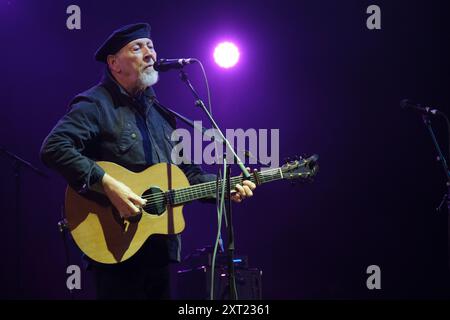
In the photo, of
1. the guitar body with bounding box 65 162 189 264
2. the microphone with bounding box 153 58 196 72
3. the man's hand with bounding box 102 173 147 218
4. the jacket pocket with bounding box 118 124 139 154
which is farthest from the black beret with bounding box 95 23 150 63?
the man's hand with bounding box 102 173 147 218

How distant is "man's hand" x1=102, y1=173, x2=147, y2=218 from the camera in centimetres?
304

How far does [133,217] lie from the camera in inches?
124

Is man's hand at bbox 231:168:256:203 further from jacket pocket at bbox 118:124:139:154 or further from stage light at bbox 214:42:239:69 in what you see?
stage light at bbox 214:42:239:69

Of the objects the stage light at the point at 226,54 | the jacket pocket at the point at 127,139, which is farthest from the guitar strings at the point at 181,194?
the stage light at the point at 226,54

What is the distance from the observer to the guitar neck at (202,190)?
3357mm

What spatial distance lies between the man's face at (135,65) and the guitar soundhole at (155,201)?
701 millimetres

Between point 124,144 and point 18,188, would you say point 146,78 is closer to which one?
point 124,144

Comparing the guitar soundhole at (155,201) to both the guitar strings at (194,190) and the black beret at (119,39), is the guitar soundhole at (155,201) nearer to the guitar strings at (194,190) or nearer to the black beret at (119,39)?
the guitar strings at (194,190)

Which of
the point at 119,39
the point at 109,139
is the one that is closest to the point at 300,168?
the point at 109,139

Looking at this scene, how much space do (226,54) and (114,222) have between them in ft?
10.9

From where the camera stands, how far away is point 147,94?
362 cm

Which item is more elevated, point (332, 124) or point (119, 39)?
point (119, 39)
